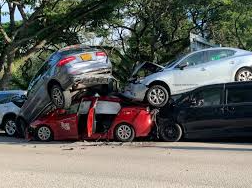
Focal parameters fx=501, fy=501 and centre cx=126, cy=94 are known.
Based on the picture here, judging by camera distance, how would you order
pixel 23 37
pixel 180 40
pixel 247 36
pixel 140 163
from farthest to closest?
pixel 247 36 < pixel 180 40 < pixel 23 37 < pixel 140 163

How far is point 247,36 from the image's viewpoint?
36.8 metres

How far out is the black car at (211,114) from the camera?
12961 mm

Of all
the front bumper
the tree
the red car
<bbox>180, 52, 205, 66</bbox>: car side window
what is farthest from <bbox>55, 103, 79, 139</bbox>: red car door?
the tree

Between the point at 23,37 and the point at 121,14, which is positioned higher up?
the point at 121,14

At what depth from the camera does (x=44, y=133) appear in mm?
15203

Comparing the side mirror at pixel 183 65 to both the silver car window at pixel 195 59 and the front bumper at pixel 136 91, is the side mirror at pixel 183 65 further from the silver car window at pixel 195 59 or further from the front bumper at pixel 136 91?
the front bumper at pixel 136 91

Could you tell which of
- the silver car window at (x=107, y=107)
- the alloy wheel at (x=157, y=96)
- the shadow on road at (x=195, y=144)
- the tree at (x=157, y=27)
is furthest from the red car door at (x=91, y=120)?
the tree at (x=157, y=27)

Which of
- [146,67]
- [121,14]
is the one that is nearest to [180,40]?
[121,14]

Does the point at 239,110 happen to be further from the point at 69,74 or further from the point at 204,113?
the point at 69,74

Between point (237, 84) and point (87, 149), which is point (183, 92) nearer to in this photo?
point (237, 84)

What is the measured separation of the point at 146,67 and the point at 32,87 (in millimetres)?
3562

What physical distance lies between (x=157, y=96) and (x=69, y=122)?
2740 mm

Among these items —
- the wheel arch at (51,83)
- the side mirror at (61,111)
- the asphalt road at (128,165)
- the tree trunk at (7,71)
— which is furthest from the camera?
the tree trunk at (7,71)

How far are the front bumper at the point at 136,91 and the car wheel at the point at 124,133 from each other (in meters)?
0.85
